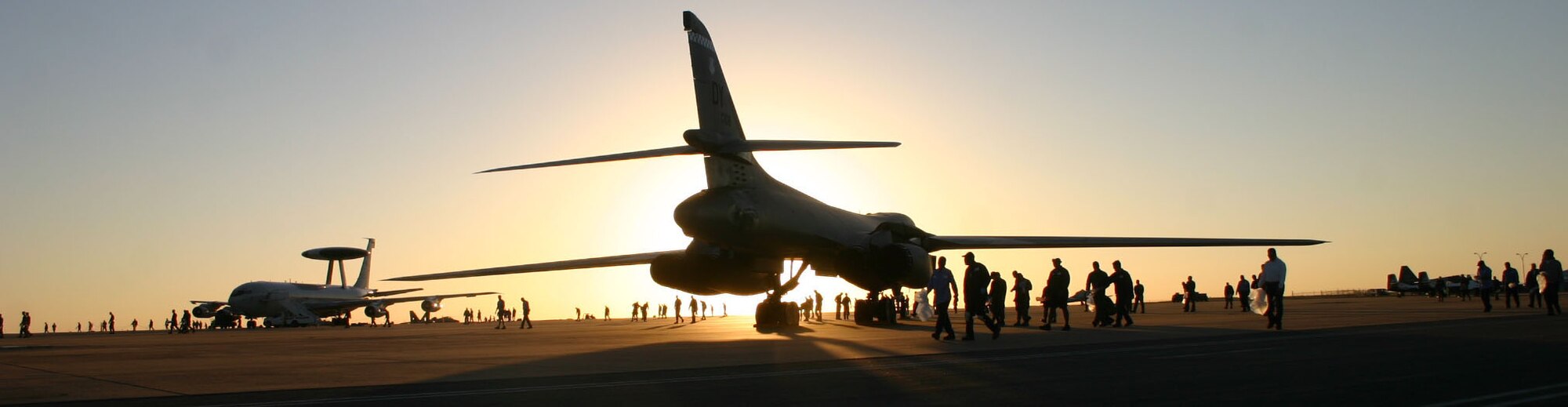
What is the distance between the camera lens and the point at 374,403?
879 cm

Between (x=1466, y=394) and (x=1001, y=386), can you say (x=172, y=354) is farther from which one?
(x=1466, y=394)

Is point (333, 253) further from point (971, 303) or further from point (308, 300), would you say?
point (971, 303)

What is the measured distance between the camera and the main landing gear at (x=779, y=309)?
25.9 metres

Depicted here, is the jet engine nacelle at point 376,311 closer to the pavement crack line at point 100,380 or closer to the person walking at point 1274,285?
the pavement crack line at point 100,380

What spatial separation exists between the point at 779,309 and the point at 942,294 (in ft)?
25.5

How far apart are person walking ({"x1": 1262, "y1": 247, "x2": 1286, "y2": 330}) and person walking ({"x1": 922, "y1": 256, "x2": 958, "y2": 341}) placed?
5.08 m

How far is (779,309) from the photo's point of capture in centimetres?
2598

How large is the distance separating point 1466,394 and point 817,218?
16710mm

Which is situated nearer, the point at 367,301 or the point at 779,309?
the point at 779,309

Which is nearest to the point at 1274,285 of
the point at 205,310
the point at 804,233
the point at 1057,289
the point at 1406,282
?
the point at 1057,289

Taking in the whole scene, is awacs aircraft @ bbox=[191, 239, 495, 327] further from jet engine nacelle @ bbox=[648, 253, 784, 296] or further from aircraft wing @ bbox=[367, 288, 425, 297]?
jet engine nacelle @ bbox=[648, 253, 784, 296]

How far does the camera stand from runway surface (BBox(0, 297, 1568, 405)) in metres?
8.64

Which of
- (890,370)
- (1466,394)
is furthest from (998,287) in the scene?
(1466,394)

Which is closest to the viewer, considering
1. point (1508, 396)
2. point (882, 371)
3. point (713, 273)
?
point (1508, 396)
